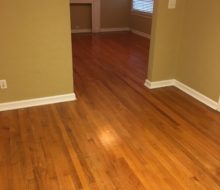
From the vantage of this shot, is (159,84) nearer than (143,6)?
Yes

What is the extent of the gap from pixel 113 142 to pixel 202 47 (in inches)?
67.1

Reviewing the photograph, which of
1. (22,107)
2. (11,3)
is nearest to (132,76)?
(22,107)

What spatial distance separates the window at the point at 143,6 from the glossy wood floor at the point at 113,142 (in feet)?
11.3

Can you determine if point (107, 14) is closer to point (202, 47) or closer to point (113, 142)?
point (202, 47)

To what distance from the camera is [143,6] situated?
22.1 feet

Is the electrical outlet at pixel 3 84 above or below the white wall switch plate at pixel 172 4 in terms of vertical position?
below

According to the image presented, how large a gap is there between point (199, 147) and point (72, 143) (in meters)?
1.22

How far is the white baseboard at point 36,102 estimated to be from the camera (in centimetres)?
292

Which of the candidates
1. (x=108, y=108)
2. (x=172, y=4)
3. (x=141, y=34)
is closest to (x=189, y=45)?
(x=172, y=4)

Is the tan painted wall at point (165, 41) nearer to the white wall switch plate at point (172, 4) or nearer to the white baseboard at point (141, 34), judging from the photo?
the white wall switch plate at point (172, 4)

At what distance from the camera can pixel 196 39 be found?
3201 millimetres

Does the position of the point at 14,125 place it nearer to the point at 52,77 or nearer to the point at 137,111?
the point at 52,77

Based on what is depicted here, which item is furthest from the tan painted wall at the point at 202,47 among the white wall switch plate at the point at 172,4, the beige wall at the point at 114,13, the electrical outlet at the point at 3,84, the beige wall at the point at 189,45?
the beige wall at the point at 114,13

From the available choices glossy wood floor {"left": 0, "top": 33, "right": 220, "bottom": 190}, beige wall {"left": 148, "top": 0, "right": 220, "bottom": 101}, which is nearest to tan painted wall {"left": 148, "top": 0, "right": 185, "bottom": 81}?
beige wall {"left": 148, "top": 0, "right": 220, "bottom": 101}
